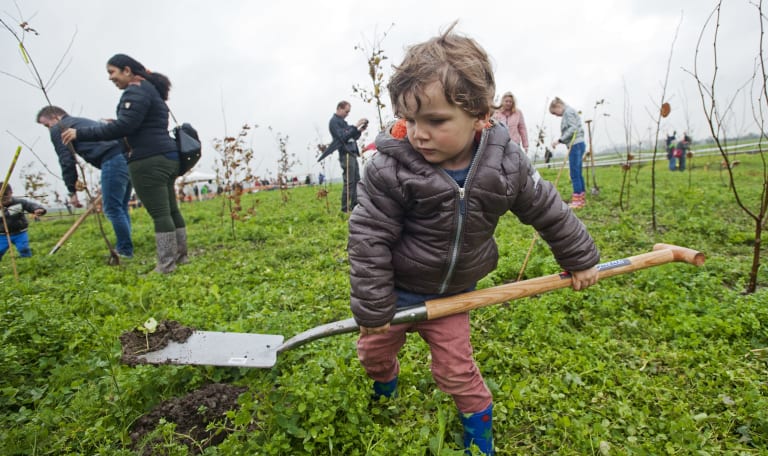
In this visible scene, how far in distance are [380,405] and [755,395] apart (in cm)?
198

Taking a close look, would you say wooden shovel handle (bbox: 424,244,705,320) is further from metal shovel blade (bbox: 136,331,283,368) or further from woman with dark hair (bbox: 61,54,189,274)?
woman with dark hair (bbox: 61,54,189,274)

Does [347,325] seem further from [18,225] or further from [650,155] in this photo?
[650,155]

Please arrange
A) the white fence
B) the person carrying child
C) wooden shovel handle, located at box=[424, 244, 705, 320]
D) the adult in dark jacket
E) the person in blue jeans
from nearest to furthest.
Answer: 1. wooden shovel handle, located at box=[424, 244, 705, 320]
2. the person in blue jeans
3. the person carrying child
4. the adult in dark jacket
5. the white fence

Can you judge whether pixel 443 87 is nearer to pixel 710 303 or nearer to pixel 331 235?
pixel 710 303

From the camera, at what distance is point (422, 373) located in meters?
2.45

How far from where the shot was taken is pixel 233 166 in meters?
7.04

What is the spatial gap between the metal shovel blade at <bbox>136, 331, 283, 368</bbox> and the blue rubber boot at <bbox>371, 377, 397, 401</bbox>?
23.5 inches

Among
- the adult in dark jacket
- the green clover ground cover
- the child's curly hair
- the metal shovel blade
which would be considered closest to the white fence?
the adult in dark jacket

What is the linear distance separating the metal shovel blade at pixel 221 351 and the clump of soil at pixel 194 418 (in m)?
0.16

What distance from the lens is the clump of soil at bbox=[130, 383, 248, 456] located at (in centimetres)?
190

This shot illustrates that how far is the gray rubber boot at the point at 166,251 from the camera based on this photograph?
461 centimetres

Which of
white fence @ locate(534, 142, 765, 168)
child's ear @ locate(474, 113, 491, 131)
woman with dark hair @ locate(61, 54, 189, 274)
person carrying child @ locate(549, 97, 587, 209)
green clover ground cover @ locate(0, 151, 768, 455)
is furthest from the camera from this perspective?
white fence @ locate(534, 142, 765, 168)

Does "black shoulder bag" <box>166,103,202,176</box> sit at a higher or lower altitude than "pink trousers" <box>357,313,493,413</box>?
higher

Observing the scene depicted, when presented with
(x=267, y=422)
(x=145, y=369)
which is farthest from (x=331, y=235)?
(x=267, y=422)
